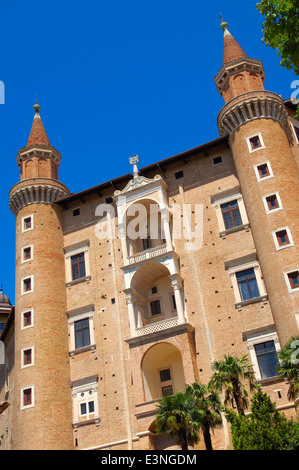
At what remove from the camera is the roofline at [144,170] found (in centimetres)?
3669

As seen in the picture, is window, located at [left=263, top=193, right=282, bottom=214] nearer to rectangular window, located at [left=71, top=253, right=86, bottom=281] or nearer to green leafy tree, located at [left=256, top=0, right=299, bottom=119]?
rectangular window, located at [left=71, top=253, right=86, bottom=281]

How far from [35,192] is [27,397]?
1489 cm

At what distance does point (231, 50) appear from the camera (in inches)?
1571

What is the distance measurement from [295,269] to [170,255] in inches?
309

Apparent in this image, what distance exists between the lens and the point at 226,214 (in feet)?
114

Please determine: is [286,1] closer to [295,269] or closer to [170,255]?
[295,269]

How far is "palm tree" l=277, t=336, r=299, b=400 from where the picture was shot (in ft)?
75.6

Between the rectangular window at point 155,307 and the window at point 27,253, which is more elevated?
the window at point 27,253

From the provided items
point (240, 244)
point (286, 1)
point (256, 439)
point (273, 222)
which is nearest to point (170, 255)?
point (240, 244)

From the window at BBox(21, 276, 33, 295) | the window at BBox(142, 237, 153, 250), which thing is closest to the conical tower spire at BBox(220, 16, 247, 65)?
the window at BBox(142, 237, 153, 250)

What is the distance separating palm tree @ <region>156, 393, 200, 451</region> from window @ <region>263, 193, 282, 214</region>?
42.0 ft

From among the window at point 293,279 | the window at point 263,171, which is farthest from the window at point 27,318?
the window at point 263,171

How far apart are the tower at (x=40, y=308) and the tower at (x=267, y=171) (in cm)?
1379

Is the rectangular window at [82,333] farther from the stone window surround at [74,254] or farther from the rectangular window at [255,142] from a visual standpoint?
the rectangular window at [255,142]
